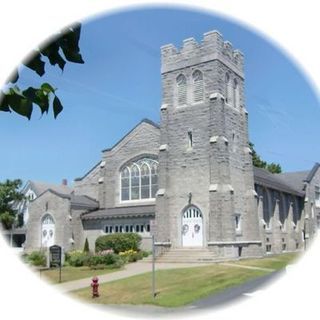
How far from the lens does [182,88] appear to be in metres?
22.5

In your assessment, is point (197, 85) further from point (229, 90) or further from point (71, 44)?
point (71, 44)

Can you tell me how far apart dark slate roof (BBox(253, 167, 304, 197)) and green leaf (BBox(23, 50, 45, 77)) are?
21363mm

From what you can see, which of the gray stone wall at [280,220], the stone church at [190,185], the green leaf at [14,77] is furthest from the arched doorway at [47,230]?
the green leaf at [14,77]

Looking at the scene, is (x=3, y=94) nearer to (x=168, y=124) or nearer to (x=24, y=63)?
(x=24, y=63)

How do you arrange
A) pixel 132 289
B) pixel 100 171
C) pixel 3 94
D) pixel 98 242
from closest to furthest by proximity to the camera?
pixel 3 94
pixel 132 289
pixel 98 242
pixel 100 171

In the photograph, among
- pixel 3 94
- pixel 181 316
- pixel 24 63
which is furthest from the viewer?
pixel 181 316

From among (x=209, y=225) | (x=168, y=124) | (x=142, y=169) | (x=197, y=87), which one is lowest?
(x=209, y=225)

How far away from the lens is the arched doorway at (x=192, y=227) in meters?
21.4

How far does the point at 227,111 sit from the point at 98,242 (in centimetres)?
924

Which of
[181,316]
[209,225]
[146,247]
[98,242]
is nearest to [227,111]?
[209,225]

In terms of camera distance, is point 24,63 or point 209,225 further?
point 209,225

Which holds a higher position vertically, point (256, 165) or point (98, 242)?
point (256, 165)

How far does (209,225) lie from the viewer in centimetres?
2102

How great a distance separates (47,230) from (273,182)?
43.4 ft
